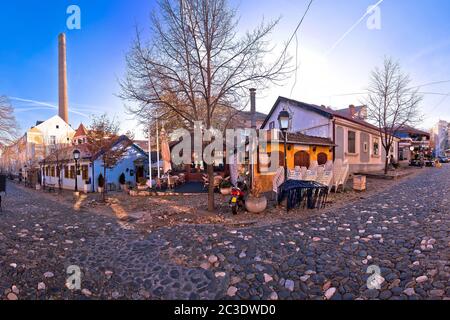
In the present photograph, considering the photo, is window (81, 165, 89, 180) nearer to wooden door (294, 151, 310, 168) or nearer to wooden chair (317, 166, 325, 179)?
wooden door (294, 151, 310, 168)

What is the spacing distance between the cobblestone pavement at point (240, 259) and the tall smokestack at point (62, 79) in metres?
46.5

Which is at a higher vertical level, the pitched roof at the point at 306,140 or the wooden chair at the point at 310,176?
the pitched roof at the point at 306,140

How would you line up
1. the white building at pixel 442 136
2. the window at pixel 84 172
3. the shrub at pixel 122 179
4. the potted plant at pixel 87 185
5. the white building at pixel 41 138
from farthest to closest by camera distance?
the white building at pixel 442 136
the white building at pixel 41 138
the shrub at pixel 122 179
the window at pixel 84 172
the potted plant at pixel 87 185

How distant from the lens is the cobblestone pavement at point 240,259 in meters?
3.22

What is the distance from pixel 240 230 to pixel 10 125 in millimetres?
23837

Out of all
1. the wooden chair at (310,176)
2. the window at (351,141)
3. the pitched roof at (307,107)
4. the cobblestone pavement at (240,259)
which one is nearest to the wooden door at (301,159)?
the wooden chair at (310,176)

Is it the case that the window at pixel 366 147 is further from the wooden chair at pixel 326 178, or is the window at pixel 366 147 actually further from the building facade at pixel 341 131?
the wooden chair at pixel 326 178

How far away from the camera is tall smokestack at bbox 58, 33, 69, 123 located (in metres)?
43.7

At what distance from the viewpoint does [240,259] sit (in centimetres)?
424

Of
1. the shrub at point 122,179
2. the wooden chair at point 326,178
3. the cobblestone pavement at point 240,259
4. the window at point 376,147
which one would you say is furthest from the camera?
the window at point 376,147

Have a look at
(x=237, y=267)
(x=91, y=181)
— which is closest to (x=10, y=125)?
(x=91, y=181)

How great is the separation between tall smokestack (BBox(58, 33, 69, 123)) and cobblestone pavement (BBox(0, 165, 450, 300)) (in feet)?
153

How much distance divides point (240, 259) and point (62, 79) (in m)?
52.8
